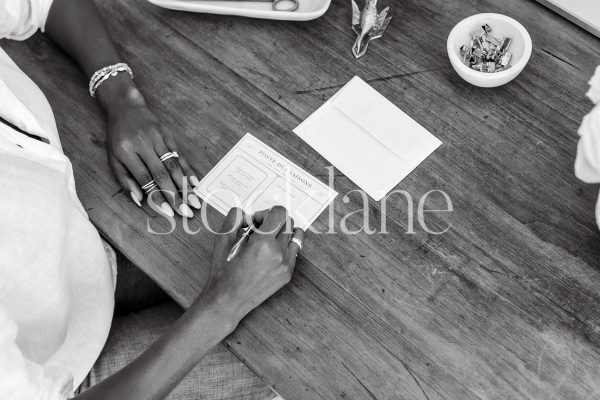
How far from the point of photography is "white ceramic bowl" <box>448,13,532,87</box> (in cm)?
85

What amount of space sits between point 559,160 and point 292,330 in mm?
444

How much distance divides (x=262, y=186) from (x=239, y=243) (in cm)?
10

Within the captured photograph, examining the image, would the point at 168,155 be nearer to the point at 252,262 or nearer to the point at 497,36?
the point at 252,262

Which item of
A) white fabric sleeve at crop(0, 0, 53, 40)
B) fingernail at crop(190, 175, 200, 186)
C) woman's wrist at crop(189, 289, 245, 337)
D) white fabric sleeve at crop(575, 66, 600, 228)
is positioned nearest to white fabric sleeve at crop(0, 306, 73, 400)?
woman's wrist at crop(189, 289, 245, 337)

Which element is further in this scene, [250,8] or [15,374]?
[250,8]

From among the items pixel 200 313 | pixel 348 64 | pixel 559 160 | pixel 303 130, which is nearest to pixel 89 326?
pixel 200 313

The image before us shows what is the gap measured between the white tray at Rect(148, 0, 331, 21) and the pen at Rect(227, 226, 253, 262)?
0.35 meters

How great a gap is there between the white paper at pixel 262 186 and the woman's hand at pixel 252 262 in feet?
0.12

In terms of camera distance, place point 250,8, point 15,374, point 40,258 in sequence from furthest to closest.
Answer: point 250,8 < point 40,258 < point 15,374

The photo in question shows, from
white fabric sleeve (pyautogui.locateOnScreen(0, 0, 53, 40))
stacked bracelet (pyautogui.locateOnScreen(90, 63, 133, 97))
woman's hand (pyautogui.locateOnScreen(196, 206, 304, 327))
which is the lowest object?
woman's hand (pyautogui.locateOnScreen(196, 206, 304, 327))

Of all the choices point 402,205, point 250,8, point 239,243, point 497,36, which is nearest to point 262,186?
point 239,243

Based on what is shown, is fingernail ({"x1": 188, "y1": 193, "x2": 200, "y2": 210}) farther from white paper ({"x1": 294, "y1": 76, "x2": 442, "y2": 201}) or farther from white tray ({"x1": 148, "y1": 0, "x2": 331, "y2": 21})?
white tray ({"x1": 148, "y1": 0, "x2": 331, "y2": 21})

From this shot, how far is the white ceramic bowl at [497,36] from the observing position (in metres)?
0.85

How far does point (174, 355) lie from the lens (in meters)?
0.77
